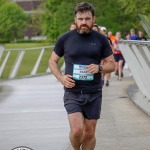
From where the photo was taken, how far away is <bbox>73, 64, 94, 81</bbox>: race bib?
662 cm

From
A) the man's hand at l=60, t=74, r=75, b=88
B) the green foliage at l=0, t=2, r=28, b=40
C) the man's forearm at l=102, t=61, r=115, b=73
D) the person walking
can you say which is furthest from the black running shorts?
the green foliage at l=0, t=2, r=28, b=40

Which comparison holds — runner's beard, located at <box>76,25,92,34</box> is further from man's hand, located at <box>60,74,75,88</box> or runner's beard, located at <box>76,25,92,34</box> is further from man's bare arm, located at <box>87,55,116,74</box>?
man's hand, located at <box>60,74,75,88</box>

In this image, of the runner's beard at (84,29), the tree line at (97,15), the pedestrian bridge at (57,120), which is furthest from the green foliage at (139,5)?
the runner's beard at (84,29)

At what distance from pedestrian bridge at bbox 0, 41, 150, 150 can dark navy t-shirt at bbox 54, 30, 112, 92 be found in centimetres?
186

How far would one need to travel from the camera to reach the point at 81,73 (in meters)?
6.61

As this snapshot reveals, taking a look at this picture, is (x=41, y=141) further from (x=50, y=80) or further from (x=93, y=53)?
(x=50, y=80)

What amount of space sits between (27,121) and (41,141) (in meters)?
2.26

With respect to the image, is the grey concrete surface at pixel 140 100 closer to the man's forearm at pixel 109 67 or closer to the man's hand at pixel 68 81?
the man's forearm at pixel 109 67

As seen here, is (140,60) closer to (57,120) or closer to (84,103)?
(57,120)

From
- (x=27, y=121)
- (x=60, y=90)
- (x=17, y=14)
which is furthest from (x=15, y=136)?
(x=17, y=14)

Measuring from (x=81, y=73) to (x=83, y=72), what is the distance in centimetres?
2

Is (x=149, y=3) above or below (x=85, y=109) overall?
below

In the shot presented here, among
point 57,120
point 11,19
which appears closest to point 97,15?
point 57,120

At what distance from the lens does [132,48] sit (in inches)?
516
